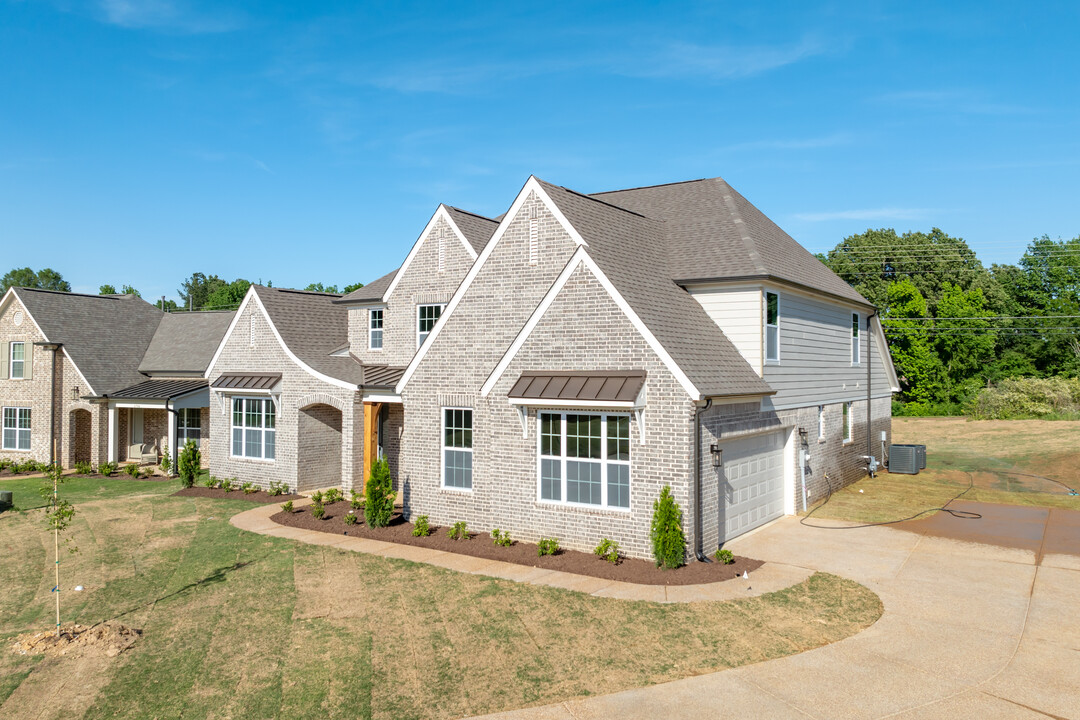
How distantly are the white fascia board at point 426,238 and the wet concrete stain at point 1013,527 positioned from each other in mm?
14033

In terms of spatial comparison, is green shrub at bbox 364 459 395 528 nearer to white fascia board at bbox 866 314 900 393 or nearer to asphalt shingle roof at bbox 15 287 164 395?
white fascia board at bbox 866 314 900 393

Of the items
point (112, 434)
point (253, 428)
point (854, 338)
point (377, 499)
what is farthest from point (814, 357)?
point (112, 434)

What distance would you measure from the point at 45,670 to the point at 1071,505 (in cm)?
2334

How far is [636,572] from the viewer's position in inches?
490

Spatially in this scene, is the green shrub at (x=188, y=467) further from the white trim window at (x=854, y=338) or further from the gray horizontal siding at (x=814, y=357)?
the white trim window at (x=854, y=338)

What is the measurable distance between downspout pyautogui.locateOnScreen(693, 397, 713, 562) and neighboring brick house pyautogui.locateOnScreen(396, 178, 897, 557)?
0.13 ft

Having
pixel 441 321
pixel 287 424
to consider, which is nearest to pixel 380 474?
pixel 441 321

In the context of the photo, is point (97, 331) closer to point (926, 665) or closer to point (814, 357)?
point (814, 357)

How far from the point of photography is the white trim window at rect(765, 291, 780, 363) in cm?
1623

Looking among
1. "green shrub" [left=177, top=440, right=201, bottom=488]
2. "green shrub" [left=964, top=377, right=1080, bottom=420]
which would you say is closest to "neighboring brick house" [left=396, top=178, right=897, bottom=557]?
"green shrub" [left=177, top=440, right=201, bottom=488]

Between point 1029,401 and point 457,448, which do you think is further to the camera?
point 1029,401

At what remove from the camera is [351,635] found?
977cm

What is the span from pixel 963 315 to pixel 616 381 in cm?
5475

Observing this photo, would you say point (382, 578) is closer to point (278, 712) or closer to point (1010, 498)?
point (278, 712)
